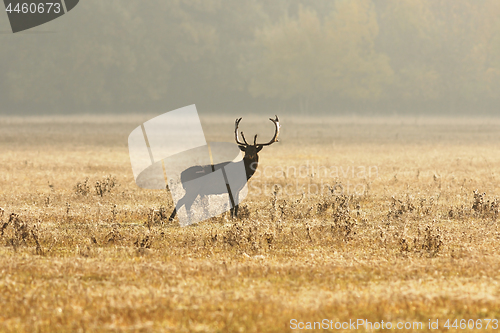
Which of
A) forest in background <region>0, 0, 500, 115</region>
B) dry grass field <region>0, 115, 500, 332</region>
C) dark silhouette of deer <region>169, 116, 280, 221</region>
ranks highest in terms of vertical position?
forest in background <region>0, 0, 500, 115</region>

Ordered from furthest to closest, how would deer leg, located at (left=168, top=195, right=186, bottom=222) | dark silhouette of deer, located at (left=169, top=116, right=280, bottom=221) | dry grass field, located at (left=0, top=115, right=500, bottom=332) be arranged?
deer leg, located at (left=168, top=195, right=186, bottom=222) → dark silhouette of deer, located at (left=169, top=116, right=280, bottom=221) → dry grass field, located at (left=0, top=115, right=500, bottom=332)

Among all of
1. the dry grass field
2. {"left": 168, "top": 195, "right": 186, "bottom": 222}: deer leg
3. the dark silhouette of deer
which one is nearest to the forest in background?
the dry grass field

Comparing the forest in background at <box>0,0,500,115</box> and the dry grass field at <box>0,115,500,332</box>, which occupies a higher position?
the forest in background at <box>0,0,500,115</box>

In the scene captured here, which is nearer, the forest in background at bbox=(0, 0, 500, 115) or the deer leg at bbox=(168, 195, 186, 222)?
Answer: the deer leg at bbox=(168, 195, 186, 222)

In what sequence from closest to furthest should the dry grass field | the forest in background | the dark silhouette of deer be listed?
the dry grass field < the dark silhouette of deer < the forest in background

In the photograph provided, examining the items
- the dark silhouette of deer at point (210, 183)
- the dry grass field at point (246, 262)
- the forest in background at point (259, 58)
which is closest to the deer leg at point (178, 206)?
the dark silhouette of deer at point (210, 183)

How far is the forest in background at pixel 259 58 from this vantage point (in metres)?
87.7

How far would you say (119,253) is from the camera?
35.8 ft

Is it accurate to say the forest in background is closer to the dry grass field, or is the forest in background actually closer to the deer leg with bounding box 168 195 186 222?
the dry grass field

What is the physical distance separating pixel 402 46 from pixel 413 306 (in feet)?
297

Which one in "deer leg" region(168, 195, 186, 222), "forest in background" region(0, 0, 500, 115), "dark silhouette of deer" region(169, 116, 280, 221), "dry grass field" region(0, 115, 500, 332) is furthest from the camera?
"forest in background" region(0, 0, 500, 115)

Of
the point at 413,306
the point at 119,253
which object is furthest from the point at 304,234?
the point at 413,306

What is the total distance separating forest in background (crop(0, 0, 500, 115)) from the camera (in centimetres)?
8769

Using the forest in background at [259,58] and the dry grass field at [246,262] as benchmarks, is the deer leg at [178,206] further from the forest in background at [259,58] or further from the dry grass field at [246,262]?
the forest in background at [259,58]
